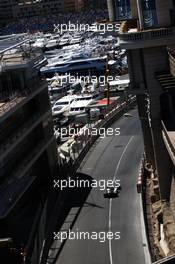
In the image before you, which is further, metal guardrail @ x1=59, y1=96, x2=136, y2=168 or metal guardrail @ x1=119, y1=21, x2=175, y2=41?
metal guardrail @ x1=59, y1=96, x2=136, y2=168

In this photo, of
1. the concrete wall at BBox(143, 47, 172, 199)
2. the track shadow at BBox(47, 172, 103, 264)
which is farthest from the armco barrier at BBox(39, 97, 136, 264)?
the concrete wall at BBox(143, 47, 172, 199)

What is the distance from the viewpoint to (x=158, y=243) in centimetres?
2619

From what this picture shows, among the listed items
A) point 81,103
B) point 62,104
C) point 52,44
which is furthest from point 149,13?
point 52,44

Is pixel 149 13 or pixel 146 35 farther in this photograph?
pixel 149 13

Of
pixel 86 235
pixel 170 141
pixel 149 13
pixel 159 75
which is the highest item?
pixel 149 13

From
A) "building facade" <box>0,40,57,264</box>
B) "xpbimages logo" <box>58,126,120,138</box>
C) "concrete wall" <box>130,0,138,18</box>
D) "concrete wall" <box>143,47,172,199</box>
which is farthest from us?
"xpbimages logo" <box>58,126,120,138</box>

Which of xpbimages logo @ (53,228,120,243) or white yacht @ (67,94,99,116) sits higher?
white yacht @ (67,94,99,116)

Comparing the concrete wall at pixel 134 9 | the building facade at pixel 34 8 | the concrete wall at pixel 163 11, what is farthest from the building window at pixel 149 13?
the building facade at pixel 34 8

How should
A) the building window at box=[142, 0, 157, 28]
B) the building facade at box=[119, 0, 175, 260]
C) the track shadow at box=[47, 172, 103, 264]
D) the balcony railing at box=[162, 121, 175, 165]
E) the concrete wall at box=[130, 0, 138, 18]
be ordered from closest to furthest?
the balcony railing at box=[162, 121, 175, 165] < the building facade at box=[119, 0, 175, 260] < the building window at box=[142, 0, 157, 28] < the track shadow at box=[47, 172, 103, 264] < the concrete wall at box=[130, 0, 138, 18]

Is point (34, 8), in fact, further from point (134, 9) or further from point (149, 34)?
point (149, 34)

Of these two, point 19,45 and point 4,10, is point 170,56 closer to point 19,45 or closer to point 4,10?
point 19,45

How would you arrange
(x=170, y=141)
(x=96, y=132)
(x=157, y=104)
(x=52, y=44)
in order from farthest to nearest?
(x=52, y=44) < (x=96, y=132) < (x=157, y=104) < (x=170, y=141)

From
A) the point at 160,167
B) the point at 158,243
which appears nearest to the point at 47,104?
the point at 160,167

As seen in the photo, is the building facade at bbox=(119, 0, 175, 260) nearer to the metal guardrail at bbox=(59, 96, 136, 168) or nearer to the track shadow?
the track shadow
